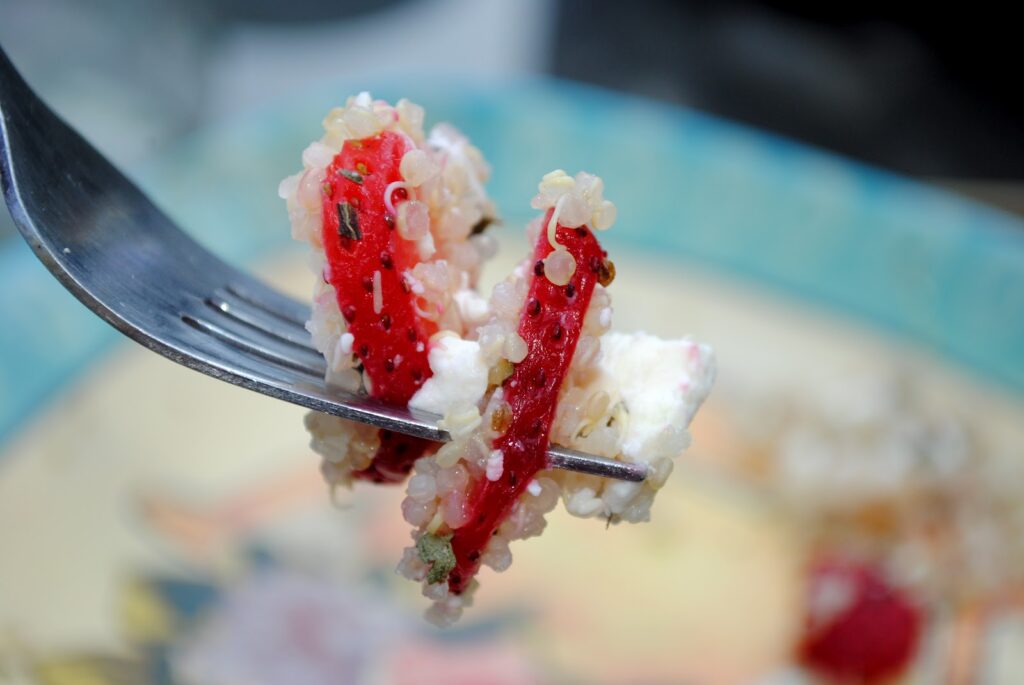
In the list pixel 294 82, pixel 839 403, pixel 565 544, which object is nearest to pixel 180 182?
pixel 294 82

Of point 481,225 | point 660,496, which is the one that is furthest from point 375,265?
point 660,496

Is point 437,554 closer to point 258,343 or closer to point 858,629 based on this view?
point 258,343

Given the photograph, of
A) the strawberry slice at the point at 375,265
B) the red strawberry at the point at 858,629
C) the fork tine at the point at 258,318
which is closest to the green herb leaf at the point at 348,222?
the strawberry slice at the point at 375,265

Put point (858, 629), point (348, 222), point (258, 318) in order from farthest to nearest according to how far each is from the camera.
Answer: point (858, 629) → point (258, 318) → point (348, 222)

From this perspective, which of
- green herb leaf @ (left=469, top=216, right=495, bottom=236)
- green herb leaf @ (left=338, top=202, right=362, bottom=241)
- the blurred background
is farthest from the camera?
the blurred background

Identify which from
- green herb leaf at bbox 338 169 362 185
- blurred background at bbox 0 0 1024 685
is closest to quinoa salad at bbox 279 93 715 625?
green herb leaf at bbox 338 169 362 185

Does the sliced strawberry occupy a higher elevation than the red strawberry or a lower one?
higher

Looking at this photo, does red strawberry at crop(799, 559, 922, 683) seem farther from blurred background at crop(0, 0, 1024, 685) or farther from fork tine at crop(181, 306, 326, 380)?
fork tine at crop(181, 306, 326, 380)

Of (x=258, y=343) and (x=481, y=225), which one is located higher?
(x=481, y=225)

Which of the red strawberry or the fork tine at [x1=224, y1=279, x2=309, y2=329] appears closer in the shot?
the fork tine at [x1=224, y1=279, x2=309, y2=329]
